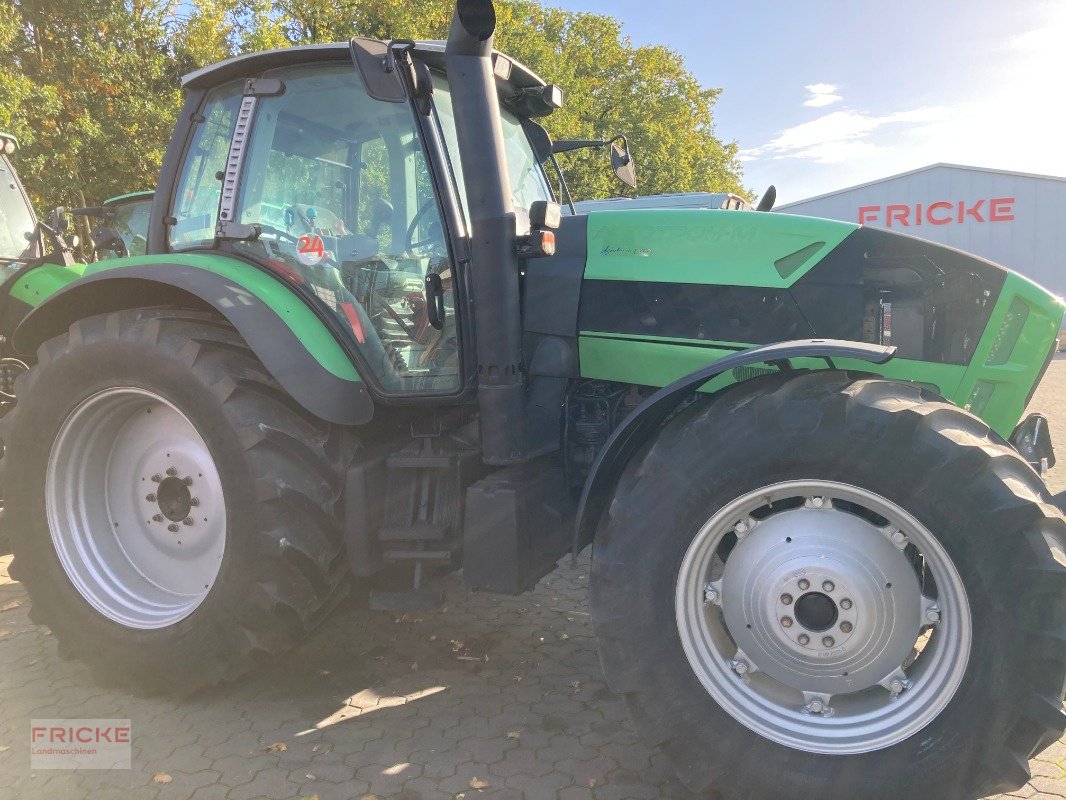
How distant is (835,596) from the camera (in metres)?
2.19

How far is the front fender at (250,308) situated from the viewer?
278 centimetres

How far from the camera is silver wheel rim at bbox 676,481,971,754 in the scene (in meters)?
2.12

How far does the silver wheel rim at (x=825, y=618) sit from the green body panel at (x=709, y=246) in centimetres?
88

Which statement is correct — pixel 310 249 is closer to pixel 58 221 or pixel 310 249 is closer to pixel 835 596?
pixel 835 596

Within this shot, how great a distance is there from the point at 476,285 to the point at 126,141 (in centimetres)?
1406

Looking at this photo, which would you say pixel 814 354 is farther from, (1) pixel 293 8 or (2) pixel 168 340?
(1) pixel 293 8

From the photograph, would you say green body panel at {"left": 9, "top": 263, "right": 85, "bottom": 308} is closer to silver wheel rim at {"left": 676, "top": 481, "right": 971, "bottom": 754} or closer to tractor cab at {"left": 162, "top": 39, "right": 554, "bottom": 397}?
tractor cab at {"left": 162, "top": 39, "right": 554, "bottom": 397}

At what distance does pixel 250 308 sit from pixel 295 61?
3.48 feet

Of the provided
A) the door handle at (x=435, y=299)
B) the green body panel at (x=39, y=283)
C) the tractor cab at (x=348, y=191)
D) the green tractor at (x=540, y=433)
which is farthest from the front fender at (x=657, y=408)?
the green body panel at (x=39, y=283)

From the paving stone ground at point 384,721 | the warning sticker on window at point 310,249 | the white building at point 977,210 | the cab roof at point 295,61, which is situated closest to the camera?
the paving stone ground at point 384,721

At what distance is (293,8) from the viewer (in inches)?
601

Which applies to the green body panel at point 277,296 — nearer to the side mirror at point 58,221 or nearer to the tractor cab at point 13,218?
the side mirror at point 58,221

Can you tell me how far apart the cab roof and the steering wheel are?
54 cm

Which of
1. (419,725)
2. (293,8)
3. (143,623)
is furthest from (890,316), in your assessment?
(293,8)
